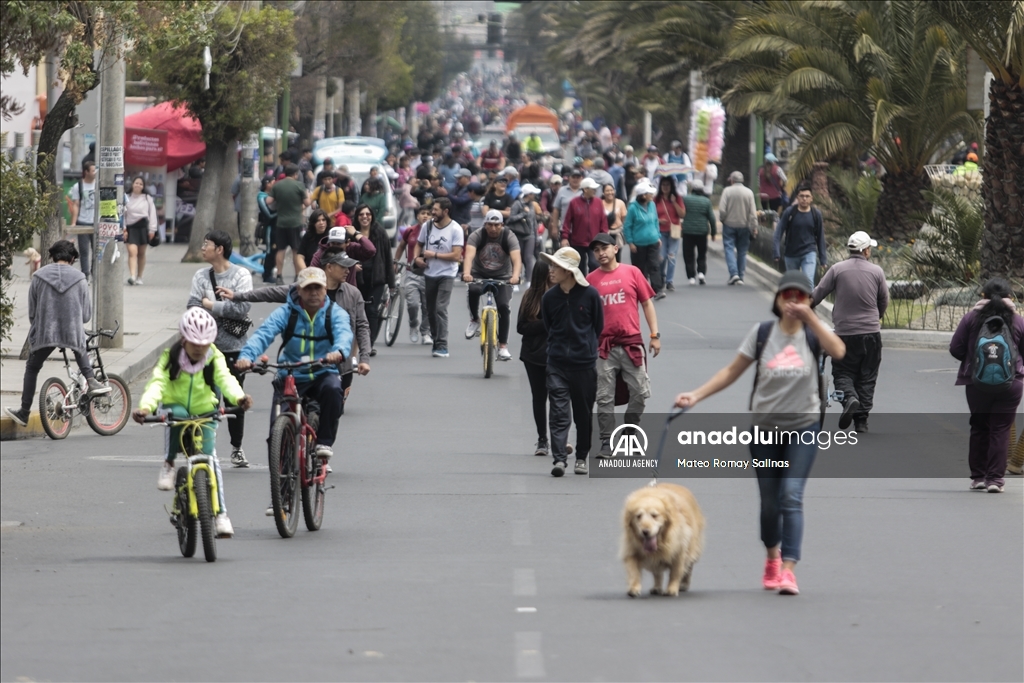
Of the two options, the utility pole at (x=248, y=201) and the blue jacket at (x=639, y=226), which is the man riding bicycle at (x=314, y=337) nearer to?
the blue jacket at (x=639, y=226)

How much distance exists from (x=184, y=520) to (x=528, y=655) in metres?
2.73

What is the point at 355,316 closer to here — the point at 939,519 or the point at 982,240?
the point at 939,519

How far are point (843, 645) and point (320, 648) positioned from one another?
2.28m

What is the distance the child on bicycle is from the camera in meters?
9.34

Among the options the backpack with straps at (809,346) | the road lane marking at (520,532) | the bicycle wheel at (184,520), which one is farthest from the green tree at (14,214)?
the backpack with straps at (809,346)

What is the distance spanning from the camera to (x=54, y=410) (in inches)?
559

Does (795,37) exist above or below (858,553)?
above

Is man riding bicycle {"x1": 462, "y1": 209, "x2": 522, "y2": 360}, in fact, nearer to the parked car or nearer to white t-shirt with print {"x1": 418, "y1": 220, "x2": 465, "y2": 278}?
white t-shirt with print {"x1": 418, "y1": 220, "x2": 465, "y2": 278}

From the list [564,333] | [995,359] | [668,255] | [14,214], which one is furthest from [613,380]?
[668,255]

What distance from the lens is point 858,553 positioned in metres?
9.55

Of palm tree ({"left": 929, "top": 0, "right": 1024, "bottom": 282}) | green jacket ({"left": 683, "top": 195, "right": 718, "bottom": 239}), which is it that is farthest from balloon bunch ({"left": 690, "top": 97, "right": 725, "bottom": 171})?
palm tree ({"left": 929, "top": 0, "right": 1024, "bottom": 282})

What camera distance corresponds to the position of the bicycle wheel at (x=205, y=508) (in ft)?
29.7

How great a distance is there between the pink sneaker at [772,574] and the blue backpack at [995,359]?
3653mm

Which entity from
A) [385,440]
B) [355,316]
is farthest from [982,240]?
[355,316]
